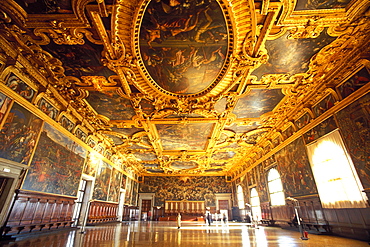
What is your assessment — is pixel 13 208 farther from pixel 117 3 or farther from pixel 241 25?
pixel 241 25

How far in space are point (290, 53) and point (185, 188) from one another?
24446mm

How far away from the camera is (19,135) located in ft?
22.2

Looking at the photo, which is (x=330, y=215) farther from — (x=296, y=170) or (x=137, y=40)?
(x=137, y=40)

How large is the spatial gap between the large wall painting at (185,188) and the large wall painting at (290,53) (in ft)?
75.1

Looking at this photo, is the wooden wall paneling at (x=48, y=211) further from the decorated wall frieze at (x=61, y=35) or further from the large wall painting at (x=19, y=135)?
the decorated wall frieze at (x=61, y=35)

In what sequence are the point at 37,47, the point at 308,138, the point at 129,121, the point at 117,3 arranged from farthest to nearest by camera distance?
the point at 129,121 → the point at 308,138 → the point at 37,47 → the point at 117,3

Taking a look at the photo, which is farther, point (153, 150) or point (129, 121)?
point (153, 150)

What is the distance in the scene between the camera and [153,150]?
53.9ft

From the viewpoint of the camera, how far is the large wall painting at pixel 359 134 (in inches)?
246

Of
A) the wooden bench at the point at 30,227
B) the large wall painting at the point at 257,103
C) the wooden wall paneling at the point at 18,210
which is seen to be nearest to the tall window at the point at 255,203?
the large wall painting at the point at 257,103

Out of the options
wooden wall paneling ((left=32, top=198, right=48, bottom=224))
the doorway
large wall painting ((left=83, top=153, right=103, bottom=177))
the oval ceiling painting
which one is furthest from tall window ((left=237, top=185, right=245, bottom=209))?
wooden wall paneling ((left=32, top=198, right=48, bottom=224))

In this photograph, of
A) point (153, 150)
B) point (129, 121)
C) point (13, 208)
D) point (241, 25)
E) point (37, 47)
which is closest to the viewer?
point (241, 25)

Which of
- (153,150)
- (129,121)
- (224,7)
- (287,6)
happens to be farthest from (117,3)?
(153,150)

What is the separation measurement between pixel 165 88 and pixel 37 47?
15.1 feet
